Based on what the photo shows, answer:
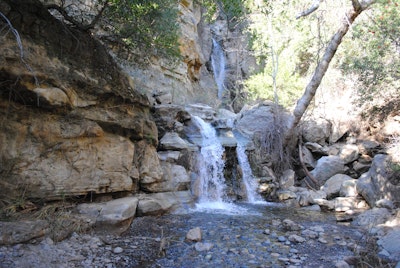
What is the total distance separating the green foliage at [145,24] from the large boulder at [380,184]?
5.69 metres

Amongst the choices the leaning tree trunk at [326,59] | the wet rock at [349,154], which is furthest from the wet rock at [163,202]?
the wet rock at [349,154]

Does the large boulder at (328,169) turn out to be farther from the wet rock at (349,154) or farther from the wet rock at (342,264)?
the wet rock at (342,264)

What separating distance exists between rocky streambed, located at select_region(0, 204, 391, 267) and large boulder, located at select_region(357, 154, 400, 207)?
1.49 metres

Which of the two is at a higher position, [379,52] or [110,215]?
[379,52]

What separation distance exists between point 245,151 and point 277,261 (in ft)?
21.2

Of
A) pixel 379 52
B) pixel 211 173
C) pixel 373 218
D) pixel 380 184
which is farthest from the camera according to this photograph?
pixel 211 173

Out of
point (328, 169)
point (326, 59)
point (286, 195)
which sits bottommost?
point (286, 195)

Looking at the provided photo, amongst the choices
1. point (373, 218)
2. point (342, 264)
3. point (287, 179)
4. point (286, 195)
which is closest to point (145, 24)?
point (342, 264)

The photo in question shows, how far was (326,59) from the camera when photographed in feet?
30.2

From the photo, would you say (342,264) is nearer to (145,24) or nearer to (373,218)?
(373,218)

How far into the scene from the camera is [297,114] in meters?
10.2

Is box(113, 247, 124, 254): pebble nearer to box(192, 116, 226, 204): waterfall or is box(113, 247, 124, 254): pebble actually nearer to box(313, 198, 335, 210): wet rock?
box(192, 116, 226, 204): waterfall

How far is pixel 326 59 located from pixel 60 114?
7.93m

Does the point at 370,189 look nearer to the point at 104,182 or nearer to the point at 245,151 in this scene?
the point at 245,151
